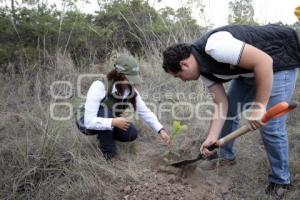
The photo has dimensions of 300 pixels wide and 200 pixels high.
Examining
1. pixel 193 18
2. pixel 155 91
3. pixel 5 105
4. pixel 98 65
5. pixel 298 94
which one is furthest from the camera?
pixel 193 18

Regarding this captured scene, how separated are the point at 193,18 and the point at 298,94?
6.48 ft

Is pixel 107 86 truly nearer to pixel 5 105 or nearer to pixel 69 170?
pixel 69 170

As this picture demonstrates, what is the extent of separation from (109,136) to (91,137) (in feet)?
0.90

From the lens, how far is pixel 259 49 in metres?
2.34

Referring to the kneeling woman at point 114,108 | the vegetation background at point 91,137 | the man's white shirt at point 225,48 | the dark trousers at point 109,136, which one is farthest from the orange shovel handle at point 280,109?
the dark trousers at point 109,136

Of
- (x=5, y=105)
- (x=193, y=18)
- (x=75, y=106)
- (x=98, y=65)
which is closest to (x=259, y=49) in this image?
(x=75, y=106)

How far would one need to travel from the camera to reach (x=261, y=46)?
7.86 feet

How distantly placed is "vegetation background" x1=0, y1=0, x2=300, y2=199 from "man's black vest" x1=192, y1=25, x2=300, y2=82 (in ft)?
2.96

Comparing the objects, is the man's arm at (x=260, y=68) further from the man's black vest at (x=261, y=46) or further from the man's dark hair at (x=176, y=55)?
the man's dark hair at (x=176, y=55)

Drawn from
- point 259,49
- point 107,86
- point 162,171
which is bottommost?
point 162,171

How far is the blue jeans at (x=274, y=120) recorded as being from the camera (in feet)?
8.13

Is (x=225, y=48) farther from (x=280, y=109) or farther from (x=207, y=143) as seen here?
(x=207, y=143)

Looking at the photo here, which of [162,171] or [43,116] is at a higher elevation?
[43,116]

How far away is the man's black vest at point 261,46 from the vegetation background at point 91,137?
904 millimetres
